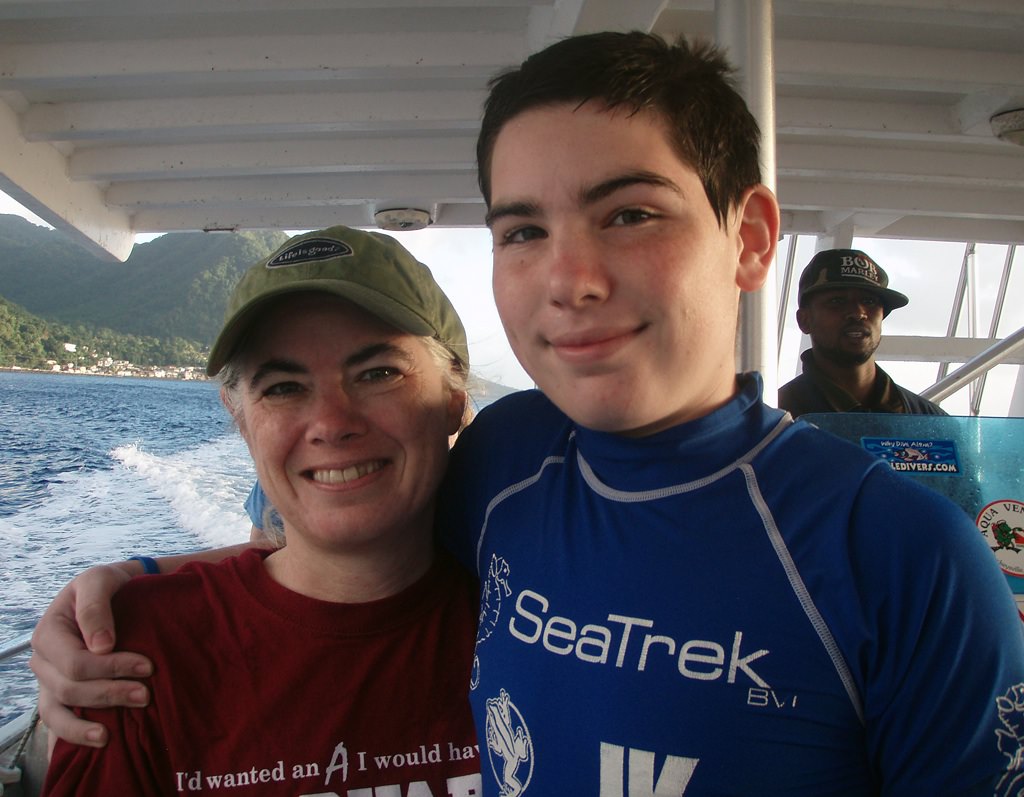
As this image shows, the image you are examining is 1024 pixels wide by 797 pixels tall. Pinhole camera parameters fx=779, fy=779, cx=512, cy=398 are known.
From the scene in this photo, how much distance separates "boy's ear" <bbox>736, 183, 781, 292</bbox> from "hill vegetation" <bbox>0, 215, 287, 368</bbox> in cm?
994

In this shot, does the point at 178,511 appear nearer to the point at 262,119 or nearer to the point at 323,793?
the point at 262,119

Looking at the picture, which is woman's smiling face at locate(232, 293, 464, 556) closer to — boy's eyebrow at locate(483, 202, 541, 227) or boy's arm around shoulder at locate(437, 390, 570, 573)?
boy's arm around shoulder at locate(437, 390, 570, 573)

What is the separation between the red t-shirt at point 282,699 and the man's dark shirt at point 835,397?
1817 millimetres

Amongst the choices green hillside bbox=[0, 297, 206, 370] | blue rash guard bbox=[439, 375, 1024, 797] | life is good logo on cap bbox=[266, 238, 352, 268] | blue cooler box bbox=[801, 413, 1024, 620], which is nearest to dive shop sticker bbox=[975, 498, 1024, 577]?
blue cooler box bbox=[801, 413, 1024, 620]

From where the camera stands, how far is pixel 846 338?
2764 mm

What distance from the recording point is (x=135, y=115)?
321 centimetres

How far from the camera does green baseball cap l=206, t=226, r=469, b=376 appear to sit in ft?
3.76

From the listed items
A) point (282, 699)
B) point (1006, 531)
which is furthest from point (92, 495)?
point (1006, 531)

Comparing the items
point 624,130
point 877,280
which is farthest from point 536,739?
point 877,280

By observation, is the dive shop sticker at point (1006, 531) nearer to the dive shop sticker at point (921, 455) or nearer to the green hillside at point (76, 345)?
the dive shop sticker at point (921, 455)

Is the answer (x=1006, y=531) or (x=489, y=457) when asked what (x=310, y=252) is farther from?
(x=1006, y=531)

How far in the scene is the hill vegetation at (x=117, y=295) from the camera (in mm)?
10914

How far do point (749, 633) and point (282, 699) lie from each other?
0.69 meters

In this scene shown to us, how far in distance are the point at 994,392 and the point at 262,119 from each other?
8.26 meters
